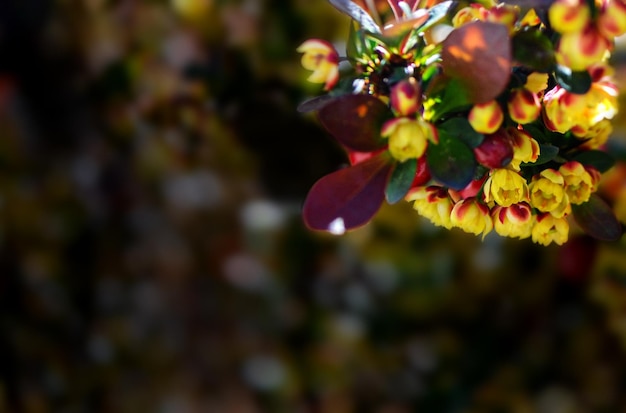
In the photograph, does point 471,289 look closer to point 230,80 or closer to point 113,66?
point 230,80

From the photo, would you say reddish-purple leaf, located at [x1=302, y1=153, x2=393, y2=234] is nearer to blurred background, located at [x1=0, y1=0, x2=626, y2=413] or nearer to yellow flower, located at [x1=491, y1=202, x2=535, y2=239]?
yellow flower, located at [x1=491, y1=202, x2=535, y2=239]

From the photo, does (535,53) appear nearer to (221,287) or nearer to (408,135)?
(408,135)

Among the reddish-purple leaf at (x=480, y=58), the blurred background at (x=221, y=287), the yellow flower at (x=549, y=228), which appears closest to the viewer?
the reddish-purple leaf at (x=480, y=58)

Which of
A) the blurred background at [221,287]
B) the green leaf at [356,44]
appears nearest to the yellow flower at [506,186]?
the green leaf at [356,44]

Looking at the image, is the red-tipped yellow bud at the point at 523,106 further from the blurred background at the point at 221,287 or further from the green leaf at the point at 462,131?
the blurred background at the point at 221,287

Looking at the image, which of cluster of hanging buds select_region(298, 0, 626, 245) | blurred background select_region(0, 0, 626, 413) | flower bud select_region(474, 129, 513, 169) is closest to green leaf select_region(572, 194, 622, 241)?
cluster of hanging buds select_region(298, 0, 626, 245)

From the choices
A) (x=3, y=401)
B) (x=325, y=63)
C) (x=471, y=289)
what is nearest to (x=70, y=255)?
(x=3, y=401)
